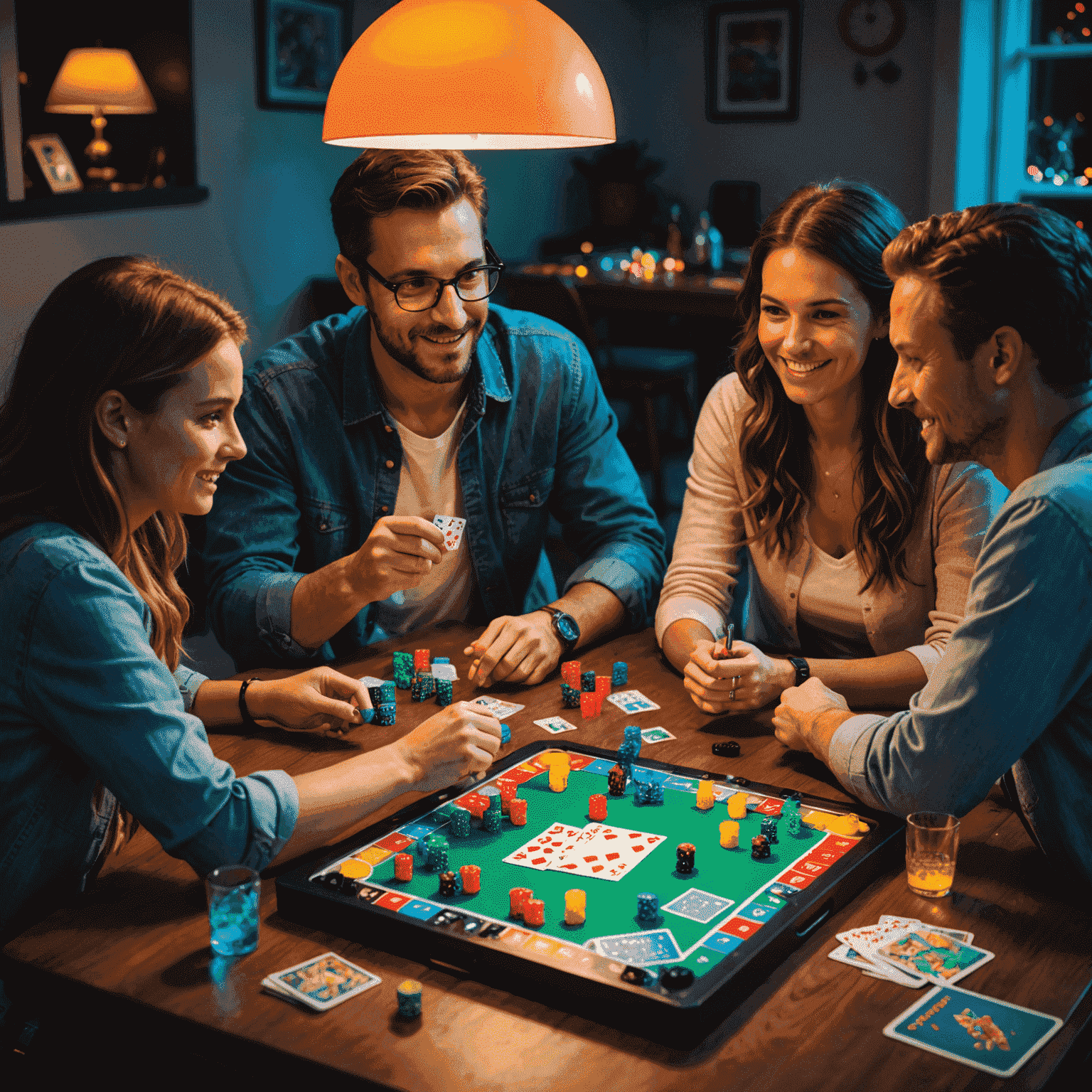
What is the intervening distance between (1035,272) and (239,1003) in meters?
1.18

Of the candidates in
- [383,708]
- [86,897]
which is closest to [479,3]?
[383,708]

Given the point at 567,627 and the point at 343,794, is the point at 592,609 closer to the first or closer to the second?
the point at 567,627

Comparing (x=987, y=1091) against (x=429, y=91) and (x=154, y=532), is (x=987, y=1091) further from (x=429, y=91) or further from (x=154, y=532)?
(x=429, y=91)

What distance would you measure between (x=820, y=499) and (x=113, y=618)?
135cm

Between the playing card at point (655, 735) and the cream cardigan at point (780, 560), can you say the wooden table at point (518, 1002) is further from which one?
the cream cardigan at point (780, 560)

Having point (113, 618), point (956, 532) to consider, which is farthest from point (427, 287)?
point (113, 618)

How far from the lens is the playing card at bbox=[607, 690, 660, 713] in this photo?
198 cm

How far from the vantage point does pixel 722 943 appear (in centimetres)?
129

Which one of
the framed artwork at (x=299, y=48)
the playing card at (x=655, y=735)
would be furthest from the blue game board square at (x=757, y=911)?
the framed artwork at (x=299, y=48)

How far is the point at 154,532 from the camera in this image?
1.66 meters

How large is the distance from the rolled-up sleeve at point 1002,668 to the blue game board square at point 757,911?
0.26 meters

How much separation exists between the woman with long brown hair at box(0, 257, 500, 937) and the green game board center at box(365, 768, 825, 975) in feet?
0.39

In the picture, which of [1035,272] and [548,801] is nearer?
[1035,272]

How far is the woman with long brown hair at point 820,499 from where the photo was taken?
2.03 m
